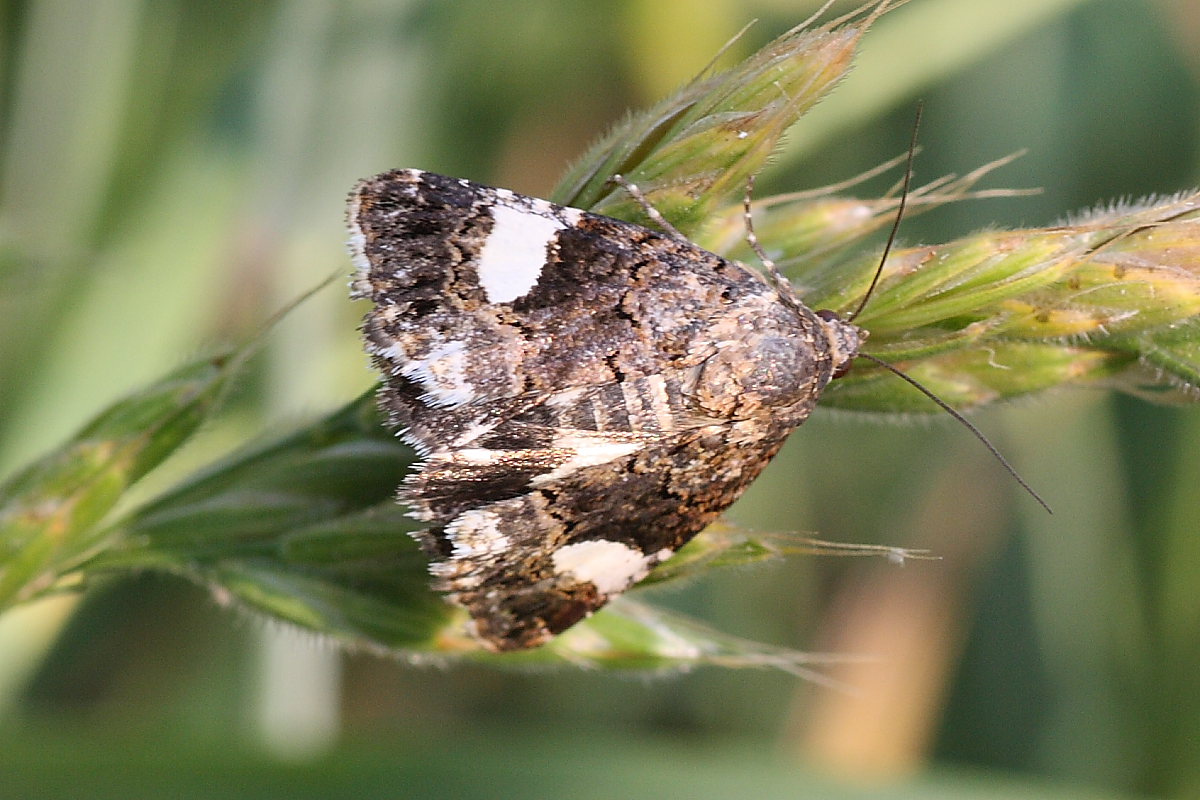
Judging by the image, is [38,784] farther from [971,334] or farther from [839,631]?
[839,631]

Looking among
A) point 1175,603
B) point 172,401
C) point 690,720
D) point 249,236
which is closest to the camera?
point 172,401

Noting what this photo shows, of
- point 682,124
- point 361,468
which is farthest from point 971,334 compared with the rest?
point 361,468

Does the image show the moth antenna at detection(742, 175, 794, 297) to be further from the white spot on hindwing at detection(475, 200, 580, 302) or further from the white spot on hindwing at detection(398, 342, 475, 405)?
the white spot on hindwing at detection(398, 342, 475, 405)

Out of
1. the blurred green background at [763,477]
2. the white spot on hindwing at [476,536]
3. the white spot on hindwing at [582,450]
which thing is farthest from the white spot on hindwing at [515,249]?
the blurred green background at [763,477]

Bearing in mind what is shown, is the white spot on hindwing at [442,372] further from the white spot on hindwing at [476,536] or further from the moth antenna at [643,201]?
the moth antenna at [643,201]

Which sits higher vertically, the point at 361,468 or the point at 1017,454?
the point at 1017,454

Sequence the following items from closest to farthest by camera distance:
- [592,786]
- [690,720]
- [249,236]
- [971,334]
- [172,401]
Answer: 1. [971,334]
2. [172,401]
3. [592,786]
4. [249,236]
5. [690,720]
